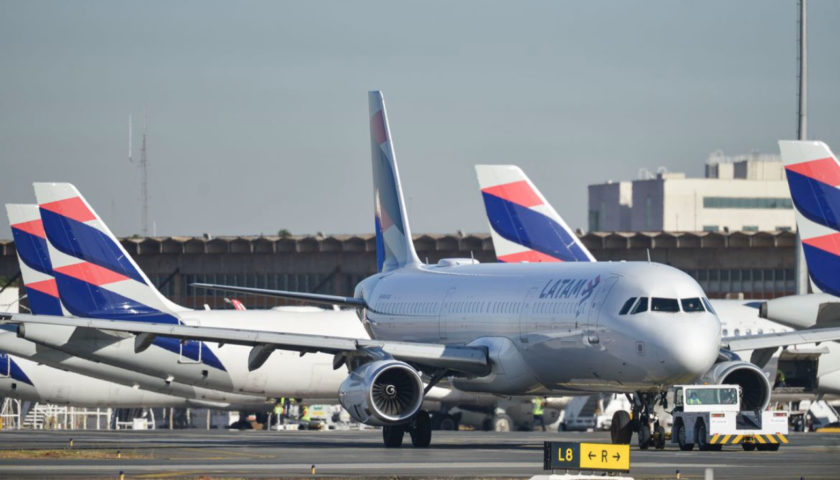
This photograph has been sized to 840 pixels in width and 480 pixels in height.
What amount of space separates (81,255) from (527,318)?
1821 cm

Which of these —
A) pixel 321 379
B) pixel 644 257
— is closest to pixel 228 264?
pixel 644 257

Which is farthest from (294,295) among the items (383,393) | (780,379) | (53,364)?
(780,379)

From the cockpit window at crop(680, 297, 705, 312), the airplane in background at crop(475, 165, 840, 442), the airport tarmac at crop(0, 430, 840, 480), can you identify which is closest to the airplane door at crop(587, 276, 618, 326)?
the cockpit window at crop(680, 297, 705, 312)

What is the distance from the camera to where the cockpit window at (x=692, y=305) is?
38094 millimetres

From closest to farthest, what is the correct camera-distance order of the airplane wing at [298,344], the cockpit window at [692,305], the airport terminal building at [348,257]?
the cockpit window at [692,305] < the airplane wing at [298,344] < the airport terminal building at [348,257]

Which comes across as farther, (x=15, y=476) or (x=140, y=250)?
(x=140, y=250)

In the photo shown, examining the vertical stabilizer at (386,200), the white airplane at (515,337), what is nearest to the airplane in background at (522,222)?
the vertical stabilizer at (386,200)

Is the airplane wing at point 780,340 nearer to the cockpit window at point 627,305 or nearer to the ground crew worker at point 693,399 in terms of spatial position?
the ground crew worker at point 693,399

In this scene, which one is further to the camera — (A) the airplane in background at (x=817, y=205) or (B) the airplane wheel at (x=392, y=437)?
(A) the airplane in background at (x=817, y=205)

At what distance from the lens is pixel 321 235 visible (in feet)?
379

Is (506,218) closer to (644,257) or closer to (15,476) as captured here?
A: (15,476)

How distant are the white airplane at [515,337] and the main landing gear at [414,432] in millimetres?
40

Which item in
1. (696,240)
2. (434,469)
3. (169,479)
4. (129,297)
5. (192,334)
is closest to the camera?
(169,479)

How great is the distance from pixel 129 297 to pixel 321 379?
12.1m
